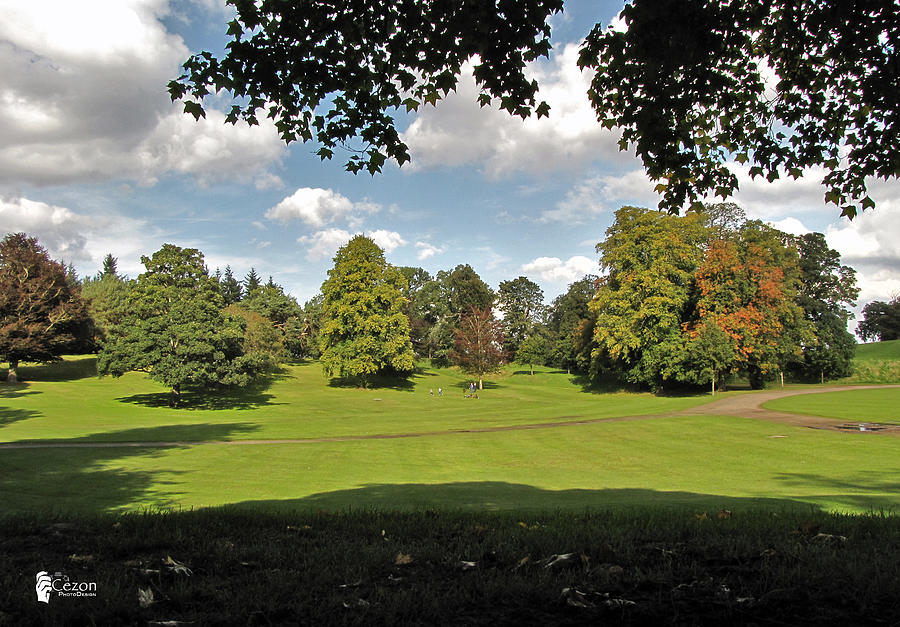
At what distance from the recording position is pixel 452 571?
3859 mm

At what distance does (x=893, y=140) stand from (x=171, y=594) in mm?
10342

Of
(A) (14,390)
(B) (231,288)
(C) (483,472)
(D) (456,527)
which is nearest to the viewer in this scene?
(D) (456,527)

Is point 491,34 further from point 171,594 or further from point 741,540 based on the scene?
point 171,594

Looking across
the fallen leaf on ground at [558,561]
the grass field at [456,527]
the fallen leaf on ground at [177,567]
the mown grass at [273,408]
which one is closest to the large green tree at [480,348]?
the mown grass at [273,408]

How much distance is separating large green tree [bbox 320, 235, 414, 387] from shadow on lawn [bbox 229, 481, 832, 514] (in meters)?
42.1

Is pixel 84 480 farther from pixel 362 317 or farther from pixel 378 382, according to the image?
pixel 378 382

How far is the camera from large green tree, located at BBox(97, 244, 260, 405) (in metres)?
36.7

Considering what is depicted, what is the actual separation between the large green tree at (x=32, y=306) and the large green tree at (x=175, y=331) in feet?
32.2

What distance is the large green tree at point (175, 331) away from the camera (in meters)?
36.7

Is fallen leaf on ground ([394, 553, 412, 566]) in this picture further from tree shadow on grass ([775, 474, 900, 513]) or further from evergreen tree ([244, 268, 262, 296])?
evergreen tree ([244, 268, 262, 296])

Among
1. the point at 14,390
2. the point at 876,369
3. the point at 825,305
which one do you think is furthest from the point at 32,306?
the point at 876,369

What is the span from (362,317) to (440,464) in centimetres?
3854

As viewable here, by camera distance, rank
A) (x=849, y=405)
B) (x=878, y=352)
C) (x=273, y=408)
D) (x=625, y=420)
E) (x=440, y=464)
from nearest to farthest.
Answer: (x=440, y=464) → (x=625, y=420) → (x=849, y=405) → (x=273, y=408) → (x=878, y=352)

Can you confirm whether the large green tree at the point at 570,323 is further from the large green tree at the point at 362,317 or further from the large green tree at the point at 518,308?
the large green tree at the point at 362,317
